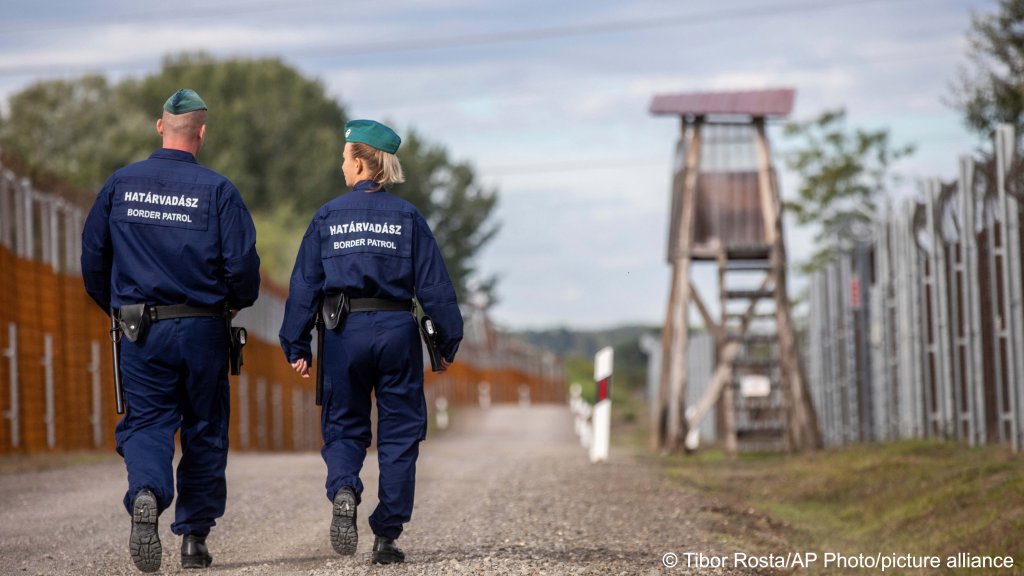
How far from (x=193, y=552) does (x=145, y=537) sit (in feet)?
2.12

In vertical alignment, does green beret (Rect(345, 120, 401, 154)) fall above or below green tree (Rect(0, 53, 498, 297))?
below

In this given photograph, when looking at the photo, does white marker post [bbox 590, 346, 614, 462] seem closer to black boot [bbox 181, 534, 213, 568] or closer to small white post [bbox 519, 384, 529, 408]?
black boot [bbox 181, 534, 213, 568]

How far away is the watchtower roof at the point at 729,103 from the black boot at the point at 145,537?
15783 mm

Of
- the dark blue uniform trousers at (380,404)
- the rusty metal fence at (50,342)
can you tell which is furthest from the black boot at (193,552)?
the rusty metal fence at (50,342)

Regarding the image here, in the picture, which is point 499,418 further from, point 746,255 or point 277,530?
point 277,530

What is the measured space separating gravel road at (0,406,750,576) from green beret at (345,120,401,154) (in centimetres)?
200

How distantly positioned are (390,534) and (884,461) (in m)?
7.70

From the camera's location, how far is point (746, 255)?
22.2m

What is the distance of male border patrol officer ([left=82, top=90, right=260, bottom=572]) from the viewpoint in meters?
7.13

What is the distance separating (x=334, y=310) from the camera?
7.29m

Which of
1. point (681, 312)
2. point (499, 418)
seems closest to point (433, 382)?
point (499, 418)

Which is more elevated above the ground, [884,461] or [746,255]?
[746,255]

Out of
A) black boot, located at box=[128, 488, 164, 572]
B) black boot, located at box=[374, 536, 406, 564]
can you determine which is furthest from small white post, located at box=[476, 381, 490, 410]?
black boot, located at box=[128, 488, 164, 572]

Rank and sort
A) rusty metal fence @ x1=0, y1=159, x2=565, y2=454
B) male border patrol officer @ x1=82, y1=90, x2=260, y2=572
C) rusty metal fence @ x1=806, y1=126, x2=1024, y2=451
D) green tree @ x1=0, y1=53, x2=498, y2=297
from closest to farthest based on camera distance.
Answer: male border patrol officer @ x1=82, y1=90, x2=260, y2=572, rusty metal fence @ x1=806, y1=126, x2=1024, y2=451, rusty metal fence @ x1=0, y1=159, x2=565, y2=454, green tree @ x1=0, y1=53, x2=498, y2=297
